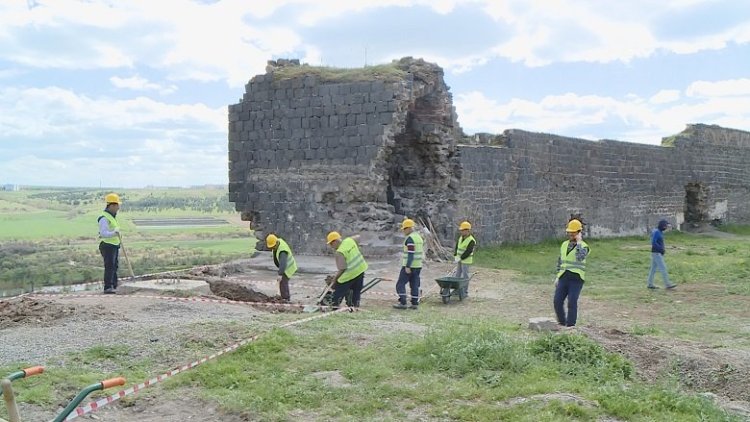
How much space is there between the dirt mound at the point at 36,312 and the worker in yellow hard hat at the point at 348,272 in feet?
10.5

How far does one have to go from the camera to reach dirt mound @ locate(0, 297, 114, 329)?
8.50 meters

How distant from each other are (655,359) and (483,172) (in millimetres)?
13244

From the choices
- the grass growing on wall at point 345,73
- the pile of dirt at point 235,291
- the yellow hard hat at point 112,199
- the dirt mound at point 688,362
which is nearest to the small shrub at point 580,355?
the dirt mound at point 688,362

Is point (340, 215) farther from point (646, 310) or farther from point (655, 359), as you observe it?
point (655, 359)

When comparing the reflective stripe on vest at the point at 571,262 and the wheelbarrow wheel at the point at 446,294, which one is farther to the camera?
the wheelbarrow wheel at the point at 446,294

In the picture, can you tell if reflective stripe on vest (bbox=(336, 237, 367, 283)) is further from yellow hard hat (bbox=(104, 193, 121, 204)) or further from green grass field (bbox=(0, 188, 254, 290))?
green grass field (bbox=(0, 188, 254, 290))

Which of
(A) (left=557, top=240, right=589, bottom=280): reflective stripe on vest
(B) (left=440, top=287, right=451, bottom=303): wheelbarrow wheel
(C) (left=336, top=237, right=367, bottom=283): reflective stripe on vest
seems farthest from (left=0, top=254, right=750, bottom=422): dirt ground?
(C) (left=336, top=237, right=367, bottom=283): reflective stripe on vest

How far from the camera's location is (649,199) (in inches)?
1075

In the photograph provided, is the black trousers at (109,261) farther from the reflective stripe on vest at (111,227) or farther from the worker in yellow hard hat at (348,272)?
the worker in yellow hard hat at (348,272)

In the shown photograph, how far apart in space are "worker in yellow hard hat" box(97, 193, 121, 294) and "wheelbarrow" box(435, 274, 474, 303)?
4.93 meters

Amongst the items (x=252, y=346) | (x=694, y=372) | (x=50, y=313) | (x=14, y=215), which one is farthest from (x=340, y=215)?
(x=14, y=215)

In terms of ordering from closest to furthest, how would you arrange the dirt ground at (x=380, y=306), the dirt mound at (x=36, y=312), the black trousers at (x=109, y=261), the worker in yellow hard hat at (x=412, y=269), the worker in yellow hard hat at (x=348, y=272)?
1. the dirt ground at (x=380, y=306)
2. the dirt mound at (x=36, y=312)
3. the worker in yellow hard hat at (x=348, y=272)
4. the black trousers at (x=109, y=261)
5. the worker in yellow hard hat at (x=412, y=269)

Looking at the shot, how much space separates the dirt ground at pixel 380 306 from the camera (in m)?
5.90

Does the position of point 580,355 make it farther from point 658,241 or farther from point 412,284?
point 658,241
